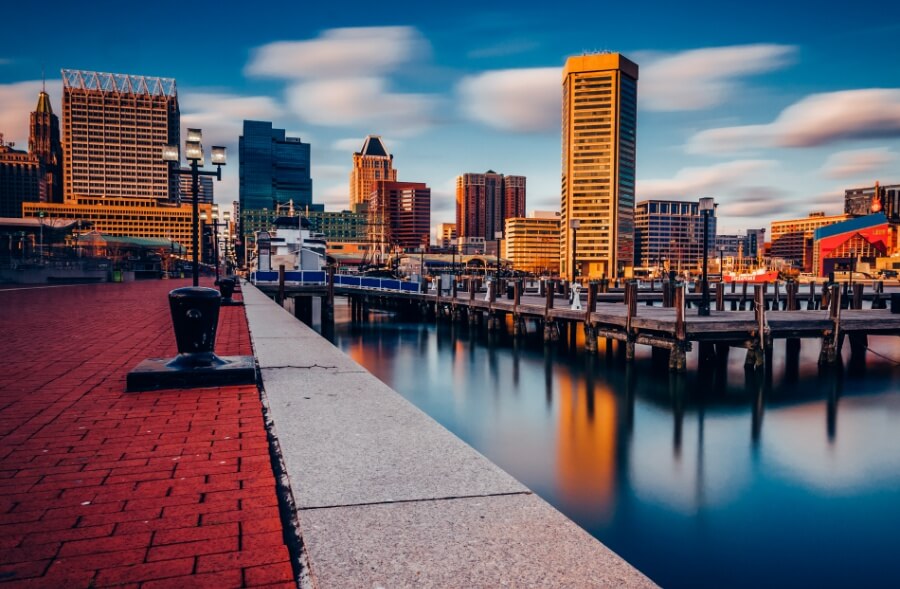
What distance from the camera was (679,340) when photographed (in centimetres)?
1691

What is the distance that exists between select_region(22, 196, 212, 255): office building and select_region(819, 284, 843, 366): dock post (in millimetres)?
174332

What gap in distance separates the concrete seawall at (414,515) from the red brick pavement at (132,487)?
241 mm

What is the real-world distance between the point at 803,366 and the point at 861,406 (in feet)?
20.5

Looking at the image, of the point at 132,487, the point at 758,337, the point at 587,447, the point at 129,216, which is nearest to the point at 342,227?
the point at 129,216

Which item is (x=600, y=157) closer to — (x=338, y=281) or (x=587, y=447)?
(x=338, y=281)

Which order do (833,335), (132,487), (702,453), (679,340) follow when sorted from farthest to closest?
(833,335) → (679,340) → (702,453) → (132,487)

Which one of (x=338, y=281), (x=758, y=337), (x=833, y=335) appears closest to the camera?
(x=758, y=337)

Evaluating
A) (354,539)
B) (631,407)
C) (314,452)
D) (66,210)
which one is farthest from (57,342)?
(66,210)

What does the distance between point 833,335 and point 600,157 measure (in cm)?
17725

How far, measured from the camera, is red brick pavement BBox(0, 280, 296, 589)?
103 inches

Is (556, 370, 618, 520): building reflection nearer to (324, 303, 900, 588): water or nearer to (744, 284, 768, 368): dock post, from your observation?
(324, 303, 900, 588): water

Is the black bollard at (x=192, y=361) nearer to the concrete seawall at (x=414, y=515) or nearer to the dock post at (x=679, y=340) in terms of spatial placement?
the concrete seawall at (x=414, y=515)

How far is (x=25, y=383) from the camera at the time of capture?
6773 mm

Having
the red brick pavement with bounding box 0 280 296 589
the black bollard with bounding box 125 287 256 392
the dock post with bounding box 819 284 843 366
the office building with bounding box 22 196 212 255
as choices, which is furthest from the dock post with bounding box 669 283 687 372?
the office building with bounding box 22 196 212 255
